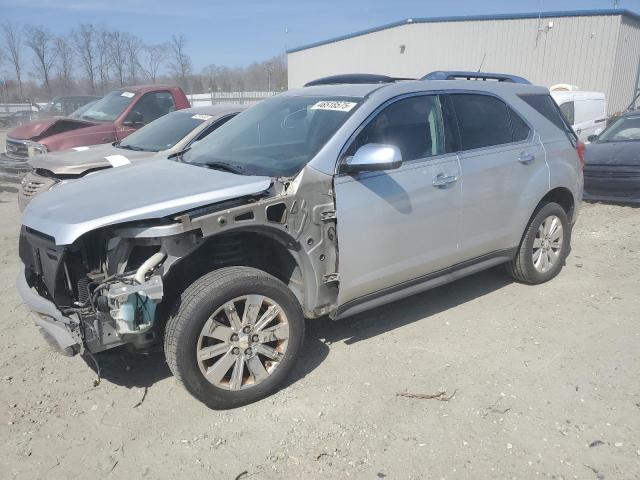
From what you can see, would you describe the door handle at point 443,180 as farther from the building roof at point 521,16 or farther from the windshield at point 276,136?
the building roof at point 521,16

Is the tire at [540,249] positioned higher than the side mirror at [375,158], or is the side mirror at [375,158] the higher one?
the side mirror at [375,158]

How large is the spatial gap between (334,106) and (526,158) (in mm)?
1861

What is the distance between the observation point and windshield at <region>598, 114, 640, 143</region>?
9352 millimetres

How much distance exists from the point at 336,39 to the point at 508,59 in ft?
47.0

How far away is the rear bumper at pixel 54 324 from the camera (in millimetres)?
3027

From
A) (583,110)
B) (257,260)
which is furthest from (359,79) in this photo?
(583,110)

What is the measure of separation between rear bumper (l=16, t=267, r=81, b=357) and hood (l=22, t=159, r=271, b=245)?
1.48 feet

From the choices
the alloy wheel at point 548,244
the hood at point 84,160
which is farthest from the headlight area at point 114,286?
the alloy wheel at point 548,244

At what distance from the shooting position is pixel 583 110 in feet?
40.5

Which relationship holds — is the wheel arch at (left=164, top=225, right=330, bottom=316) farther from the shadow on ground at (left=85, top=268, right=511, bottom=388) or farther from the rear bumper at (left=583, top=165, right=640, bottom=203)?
the rear bumper at (left=583, top=165, right=640, bottom=203)

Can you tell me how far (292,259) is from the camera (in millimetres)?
3527

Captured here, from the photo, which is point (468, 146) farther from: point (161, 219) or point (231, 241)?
point (161, 219)

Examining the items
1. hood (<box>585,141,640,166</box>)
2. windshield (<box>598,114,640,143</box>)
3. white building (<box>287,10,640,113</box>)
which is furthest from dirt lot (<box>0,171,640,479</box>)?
white building (<box>287,10,640,113</box>)

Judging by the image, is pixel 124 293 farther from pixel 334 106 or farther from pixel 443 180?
pixel 443 180
